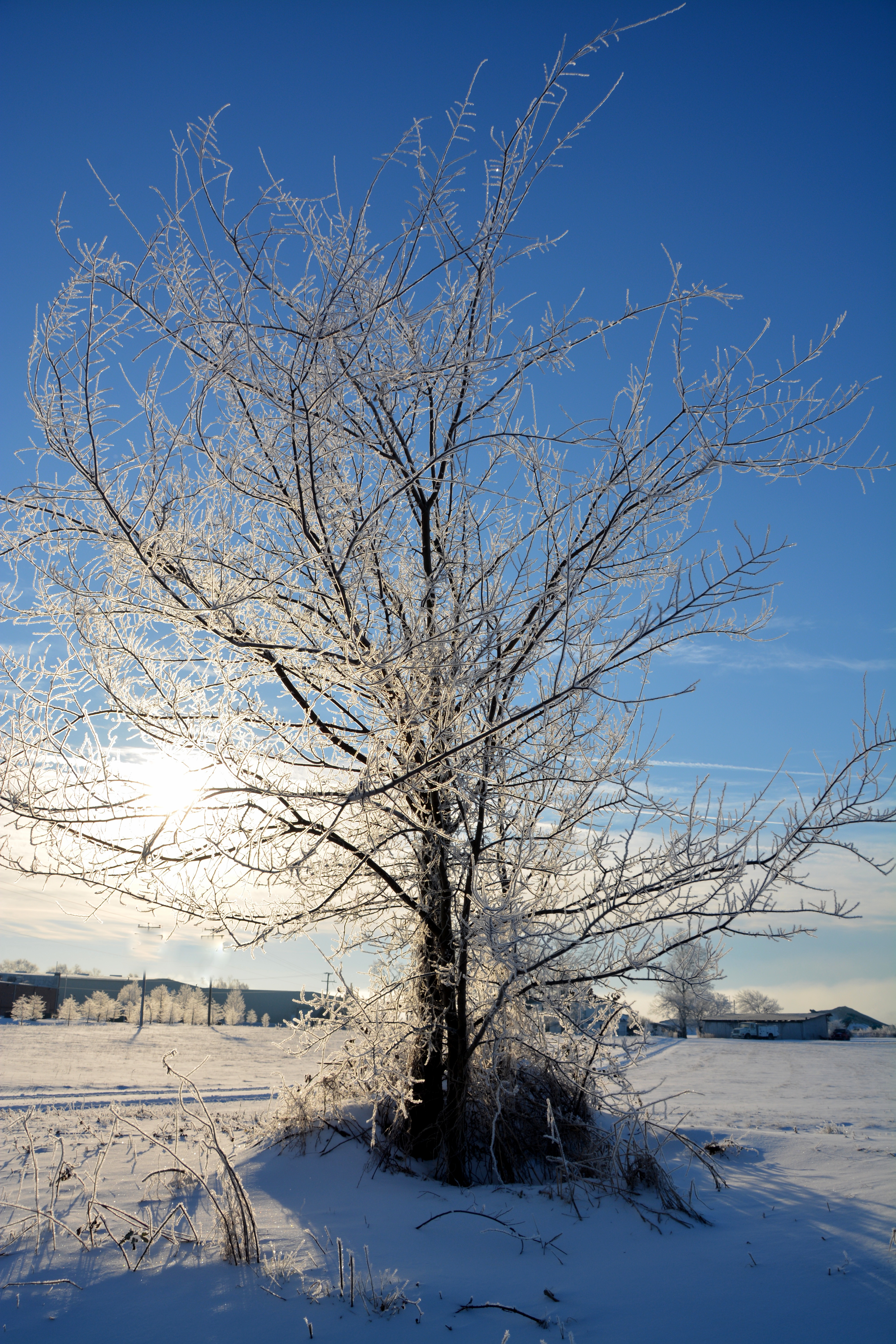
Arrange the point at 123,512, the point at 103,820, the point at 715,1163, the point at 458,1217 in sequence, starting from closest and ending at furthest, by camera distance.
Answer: the point at 458,1217, the point at 123,512, the point at 103,820, the point at 715,1163

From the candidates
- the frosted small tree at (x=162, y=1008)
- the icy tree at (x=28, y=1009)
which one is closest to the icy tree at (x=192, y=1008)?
the frosted small tree at (x=162, y=1008)

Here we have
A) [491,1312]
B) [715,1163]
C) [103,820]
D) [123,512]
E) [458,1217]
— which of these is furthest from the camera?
[715,1163]

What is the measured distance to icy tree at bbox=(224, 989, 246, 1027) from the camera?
50875 millimetres

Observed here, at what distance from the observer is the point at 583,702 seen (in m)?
4.77

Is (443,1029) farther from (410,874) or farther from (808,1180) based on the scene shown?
(808,1180)

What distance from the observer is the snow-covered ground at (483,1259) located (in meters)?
2.70

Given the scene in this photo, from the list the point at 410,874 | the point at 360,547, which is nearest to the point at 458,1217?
the point at 410,874

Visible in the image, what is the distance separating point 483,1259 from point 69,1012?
4523cm

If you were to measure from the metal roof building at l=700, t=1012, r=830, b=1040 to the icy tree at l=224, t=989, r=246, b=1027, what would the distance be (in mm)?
28883

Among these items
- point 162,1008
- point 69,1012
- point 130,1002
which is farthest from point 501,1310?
point 130,1002

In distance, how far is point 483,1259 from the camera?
345 centimetres

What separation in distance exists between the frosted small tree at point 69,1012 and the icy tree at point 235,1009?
8960mm

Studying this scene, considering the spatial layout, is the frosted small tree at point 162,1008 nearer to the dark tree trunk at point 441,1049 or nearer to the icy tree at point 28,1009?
the icy tree at point 28,1009

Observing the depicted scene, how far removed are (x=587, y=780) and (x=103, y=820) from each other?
2817 mm
